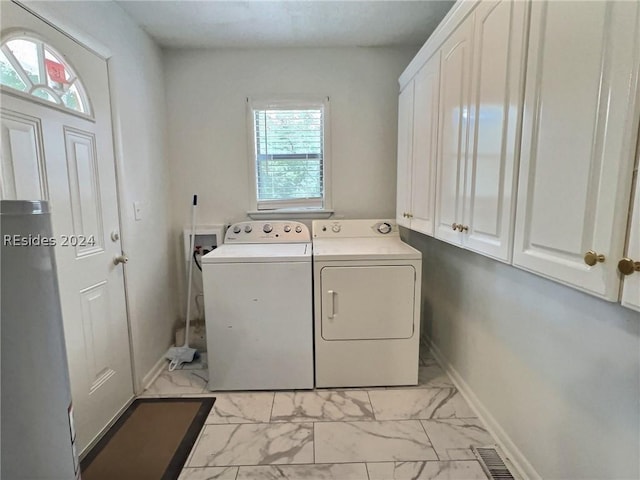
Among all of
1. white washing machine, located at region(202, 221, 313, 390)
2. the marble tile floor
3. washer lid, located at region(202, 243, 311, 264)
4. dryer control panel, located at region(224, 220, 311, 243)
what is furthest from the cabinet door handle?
dryer control panel, located at region(224, 220, 311, 243)

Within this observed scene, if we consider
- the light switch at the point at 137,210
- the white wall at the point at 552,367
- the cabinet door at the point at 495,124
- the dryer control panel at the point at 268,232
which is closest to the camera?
the white wall at the point at 552,367

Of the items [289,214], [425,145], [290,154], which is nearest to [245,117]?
[290,154]

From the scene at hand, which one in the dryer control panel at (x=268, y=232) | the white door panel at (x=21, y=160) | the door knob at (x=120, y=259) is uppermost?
the white door panel at (x=21, y=160)

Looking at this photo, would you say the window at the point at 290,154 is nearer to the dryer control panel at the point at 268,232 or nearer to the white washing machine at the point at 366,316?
the dryer control panel at the point at 268,232

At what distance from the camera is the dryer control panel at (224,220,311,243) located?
8.05 feet

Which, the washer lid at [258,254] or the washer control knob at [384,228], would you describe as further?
the washer control knob at [384,228]

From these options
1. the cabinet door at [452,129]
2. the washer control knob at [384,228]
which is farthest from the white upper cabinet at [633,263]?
the washer control knob at [384,228]

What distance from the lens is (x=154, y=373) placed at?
2207 millimetres

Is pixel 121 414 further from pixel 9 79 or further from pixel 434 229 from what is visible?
pixel 434 229

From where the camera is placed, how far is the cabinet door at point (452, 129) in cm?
142

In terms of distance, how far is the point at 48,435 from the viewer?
769 mm

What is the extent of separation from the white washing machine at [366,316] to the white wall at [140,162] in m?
1.19

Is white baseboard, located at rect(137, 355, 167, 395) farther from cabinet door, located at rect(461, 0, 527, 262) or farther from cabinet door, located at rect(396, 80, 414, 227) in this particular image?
cabinet door, located at rect(461, 0, 527, 262)

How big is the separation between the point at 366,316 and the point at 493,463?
928 millimetres
